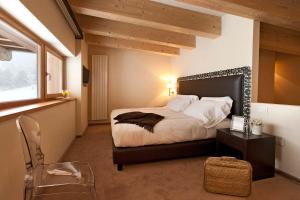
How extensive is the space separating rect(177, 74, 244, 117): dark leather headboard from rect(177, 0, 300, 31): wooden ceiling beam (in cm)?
89

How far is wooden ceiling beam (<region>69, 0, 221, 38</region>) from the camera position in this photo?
8.63 ft

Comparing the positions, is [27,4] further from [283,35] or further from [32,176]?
[283,35]

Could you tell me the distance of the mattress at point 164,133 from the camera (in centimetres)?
233

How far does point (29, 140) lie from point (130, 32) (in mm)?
3104

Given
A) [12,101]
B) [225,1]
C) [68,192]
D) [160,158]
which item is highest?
[225,1]

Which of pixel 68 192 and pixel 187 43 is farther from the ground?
pixel 187 43

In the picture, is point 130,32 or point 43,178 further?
point 130,32

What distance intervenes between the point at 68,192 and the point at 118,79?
4.44 meters

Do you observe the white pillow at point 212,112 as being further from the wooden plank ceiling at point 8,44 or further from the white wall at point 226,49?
the wooden plank ceiling at point 8,44

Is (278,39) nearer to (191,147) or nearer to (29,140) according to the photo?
(191,147)

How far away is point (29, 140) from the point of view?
4.23 feet

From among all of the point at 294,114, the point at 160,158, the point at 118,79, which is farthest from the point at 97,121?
the point at 294,114

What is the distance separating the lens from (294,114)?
210 cm

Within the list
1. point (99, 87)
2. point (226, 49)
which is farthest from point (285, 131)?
point (99, 87)
